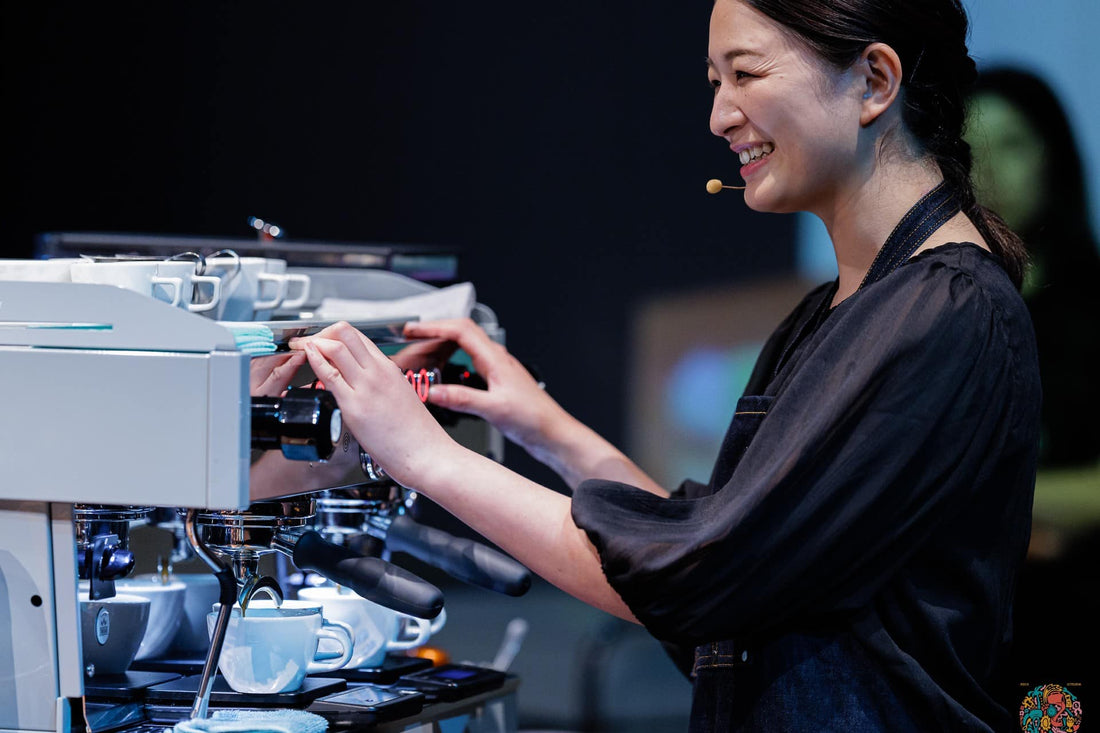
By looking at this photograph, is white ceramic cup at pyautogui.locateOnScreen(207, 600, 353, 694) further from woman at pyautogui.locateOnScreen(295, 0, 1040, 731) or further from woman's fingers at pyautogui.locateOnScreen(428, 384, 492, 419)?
woman's fingers at pyautogui.locateOnScreen(428, 384, 492, 419)

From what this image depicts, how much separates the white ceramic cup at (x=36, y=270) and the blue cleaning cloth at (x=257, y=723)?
37cm

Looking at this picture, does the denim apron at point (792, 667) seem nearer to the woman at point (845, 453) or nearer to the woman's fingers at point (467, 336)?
the woman at point (845, 453)

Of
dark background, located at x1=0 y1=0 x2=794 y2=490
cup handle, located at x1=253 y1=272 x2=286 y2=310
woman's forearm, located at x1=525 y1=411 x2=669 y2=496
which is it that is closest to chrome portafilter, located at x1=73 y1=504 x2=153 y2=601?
cup handle, located at x1=253 y1=272 x2=286 y2=310

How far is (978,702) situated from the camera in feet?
3.32

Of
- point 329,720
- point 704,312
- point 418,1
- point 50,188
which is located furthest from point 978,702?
point 50,188

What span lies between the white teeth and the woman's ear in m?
0.08

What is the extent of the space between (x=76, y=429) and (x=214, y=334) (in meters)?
0.12

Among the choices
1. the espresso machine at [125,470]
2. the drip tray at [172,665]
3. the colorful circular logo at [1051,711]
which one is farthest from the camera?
the colorful circular logo at [1051,711]

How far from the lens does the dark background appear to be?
236 centimetres

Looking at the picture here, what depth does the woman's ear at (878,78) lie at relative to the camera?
3.45 feet

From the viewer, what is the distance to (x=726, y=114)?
3.62ft

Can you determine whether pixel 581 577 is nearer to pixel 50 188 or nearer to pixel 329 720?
pixel 329 720

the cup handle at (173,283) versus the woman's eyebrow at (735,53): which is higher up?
the woman's eyebrow at (735,53)

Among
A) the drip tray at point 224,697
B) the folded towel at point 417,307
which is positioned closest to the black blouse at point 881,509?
the drip tray at point 224,697
